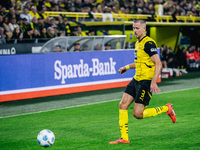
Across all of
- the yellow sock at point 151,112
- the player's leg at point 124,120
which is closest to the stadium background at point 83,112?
the player's leg at point 124,120

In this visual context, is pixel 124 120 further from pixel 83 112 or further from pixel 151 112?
pixel 83 112

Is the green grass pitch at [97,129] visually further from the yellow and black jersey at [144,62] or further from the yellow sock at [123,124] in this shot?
the yellow and black jersey at [144,62]

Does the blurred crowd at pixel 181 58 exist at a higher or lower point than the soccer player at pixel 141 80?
lower

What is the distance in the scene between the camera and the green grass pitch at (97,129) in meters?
6.58

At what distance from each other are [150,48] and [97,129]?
7.87 feet

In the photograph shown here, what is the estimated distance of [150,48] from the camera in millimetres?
6449

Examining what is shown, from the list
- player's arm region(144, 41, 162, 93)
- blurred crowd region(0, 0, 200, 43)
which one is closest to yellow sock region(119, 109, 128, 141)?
player's arm region(144, 41, 162, 93)

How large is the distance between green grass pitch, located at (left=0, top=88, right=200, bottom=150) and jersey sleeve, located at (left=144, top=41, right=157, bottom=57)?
1532mm

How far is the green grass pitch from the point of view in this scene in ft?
21.6

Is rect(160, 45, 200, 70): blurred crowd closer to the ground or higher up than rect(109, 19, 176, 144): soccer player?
closer to the ground

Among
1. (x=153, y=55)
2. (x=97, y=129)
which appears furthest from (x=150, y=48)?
(x=97, y=129)

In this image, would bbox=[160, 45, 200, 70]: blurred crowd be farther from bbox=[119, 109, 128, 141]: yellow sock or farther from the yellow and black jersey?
bbox=[119, 109, 128, 141]: yellow sock

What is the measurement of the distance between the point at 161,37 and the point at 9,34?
12.2 metres

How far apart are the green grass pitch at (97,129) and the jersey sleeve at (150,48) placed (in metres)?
1.53
